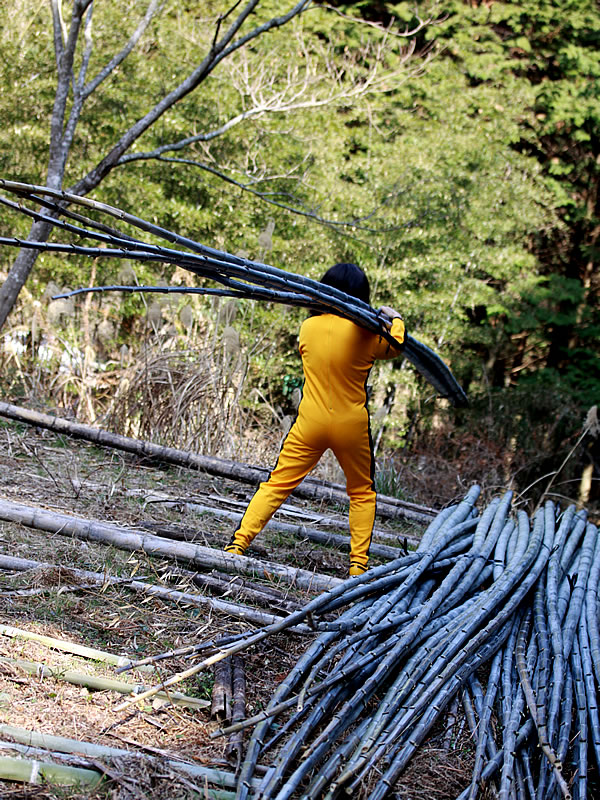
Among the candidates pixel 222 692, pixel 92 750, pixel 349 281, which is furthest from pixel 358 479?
pixel 92 750

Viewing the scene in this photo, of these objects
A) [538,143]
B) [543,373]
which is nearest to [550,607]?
[543,373]

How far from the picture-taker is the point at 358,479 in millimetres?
4078

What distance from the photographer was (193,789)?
6.98 ft

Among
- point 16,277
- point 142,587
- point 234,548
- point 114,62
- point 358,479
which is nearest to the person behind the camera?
point 142,587

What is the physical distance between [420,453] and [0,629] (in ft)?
24.2

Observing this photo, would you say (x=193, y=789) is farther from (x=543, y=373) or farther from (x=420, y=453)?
(x=543, y=373)

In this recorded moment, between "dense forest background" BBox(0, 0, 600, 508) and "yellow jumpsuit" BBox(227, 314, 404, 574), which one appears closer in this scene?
"yellow jumpsuit" BBox(227, 314, 404, 574)

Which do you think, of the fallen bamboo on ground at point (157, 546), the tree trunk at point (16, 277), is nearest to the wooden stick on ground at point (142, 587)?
the fallen bamboo on ground at point (157, 546)

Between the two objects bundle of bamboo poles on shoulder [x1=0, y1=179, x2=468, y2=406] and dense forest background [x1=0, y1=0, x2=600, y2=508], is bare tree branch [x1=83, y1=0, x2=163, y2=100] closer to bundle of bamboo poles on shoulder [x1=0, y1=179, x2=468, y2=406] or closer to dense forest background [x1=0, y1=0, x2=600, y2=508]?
dense forest background [x1=0, y1=0, x2=600, y2=508]

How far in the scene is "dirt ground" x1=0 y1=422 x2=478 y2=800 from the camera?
2283mm

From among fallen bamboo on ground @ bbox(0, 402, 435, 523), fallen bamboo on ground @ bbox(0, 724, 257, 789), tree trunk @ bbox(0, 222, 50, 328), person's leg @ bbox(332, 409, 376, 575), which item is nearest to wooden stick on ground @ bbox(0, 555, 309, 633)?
person's leg @ bbox(332, 409, 376, 575)

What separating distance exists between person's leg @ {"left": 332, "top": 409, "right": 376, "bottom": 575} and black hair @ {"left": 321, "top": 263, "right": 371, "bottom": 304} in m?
0.63

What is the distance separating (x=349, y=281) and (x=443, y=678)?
79.5 inches

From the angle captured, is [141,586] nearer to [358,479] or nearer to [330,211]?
[358,479]
